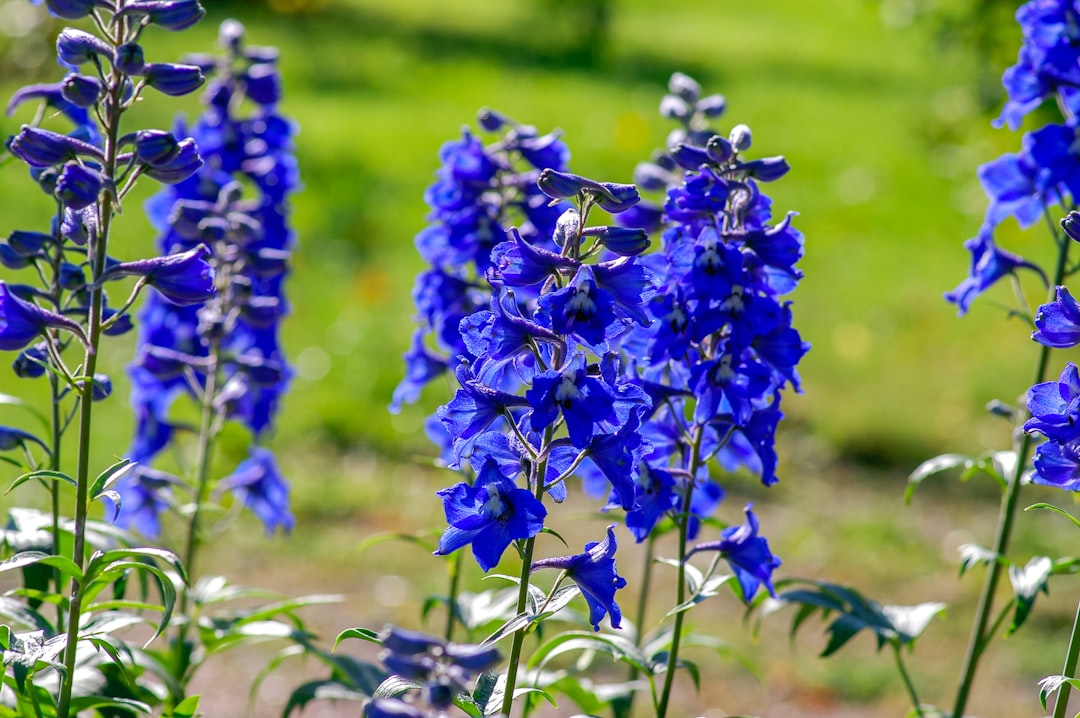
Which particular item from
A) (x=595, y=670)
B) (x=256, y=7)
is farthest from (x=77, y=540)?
(x=256, y=7)

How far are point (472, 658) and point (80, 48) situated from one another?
62.8 inches

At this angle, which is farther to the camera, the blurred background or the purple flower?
the blurred background

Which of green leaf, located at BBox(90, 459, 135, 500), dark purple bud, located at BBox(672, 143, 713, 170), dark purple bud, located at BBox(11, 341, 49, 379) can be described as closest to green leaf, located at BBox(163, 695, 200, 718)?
green leaf, located at BBox(90, 459, 135, 500)

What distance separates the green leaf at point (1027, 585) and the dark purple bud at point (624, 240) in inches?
57.9

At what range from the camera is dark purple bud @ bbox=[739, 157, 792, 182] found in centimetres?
285

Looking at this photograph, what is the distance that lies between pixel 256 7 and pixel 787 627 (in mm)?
13756

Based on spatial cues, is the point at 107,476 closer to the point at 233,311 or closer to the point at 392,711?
the point at 392,711

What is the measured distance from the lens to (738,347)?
276cm

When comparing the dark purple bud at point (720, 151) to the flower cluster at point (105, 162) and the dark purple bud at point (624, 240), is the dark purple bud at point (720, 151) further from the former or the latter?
the flower cluster at point (105, 162)

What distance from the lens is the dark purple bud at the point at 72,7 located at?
2.67m

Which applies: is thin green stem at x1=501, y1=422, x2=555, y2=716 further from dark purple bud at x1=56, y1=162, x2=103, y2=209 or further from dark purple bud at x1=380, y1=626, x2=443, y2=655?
dark purple bud at x1=56, y1=162, x2=103, y2=209

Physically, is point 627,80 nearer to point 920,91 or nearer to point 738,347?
point 920,91

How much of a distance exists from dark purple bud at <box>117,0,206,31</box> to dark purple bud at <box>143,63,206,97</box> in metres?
0.08

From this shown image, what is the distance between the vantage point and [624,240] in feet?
7.89
